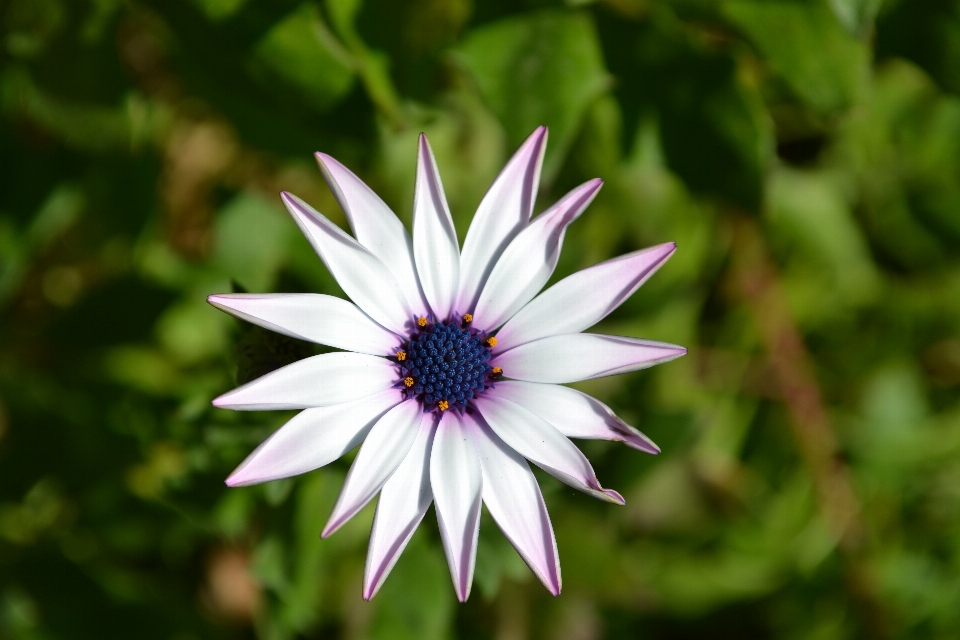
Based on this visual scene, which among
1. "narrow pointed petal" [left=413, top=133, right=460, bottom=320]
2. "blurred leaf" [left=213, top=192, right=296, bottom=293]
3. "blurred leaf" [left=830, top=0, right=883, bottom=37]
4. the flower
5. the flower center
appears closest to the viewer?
the flower

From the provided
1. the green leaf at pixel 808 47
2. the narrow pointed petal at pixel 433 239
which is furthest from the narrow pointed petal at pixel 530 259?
the green leaf at pixel 808 47

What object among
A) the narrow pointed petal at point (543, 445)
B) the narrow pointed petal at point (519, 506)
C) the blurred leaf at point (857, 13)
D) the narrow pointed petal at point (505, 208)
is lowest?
the narrow pointed petal at point (519, 506)

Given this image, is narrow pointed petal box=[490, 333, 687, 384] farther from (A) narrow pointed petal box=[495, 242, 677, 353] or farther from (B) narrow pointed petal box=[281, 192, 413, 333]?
(B) narrow pointed petal box=[281, 192, 413, 333]

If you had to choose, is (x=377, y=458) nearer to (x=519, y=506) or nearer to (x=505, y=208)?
(x=519, y=506)

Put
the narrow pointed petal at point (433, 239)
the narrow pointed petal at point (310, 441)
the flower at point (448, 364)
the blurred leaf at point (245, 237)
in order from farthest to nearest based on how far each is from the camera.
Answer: the blurred leaf at point (245, 237) → the narrow pointed petal at point (433, 239) → the flower at point (448, 364) → the narrow pointed petal at point (310, 441)

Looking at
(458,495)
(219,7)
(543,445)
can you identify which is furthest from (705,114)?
(458,495)

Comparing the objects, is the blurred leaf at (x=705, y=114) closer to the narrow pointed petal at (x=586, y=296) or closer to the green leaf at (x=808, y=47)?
the green leaf at (x=808, y=47)

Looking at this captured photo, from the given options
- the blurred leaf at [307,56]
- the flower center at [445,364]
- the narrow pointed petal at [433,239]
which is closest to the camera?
the narrow pointed petal at [433,239]

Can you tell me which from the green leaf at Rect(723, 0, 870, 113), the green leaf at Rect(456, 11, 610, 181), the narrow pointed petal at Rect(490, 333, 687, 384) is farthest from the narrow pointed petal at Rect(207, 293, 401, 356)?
the green leaf at Rect(723, 0, 870, 113)
